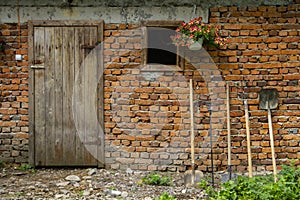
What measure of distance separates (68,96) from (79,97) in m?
0.16

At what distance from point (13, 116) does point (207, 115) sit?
2836 mm

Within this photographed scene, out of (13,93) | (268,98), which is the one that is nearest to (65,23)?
(13,93)

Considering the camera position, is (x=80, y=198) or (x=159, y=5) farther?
(x=159, y=5)

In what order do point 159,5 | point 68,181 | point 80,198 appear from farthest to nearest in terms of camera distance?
1. point 159,5
2. point 68,181
3. point 80,198

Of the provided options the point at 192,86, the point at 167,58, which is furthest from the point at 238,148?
the point at 167,58

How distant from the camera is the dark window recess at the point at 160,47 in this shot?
5387mm

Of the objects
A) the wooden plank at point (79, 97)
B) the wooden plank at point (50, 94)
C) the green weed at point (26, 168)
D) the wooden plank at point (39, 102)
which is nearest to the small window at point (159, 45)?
the wooden plank at point (79, 97)

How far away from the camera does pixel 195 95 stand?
17.7 feet

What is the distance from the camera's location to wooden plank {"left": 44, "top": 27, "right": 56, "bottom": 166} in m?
5.37

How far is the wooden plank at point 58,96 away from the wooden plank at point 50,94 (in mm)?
43

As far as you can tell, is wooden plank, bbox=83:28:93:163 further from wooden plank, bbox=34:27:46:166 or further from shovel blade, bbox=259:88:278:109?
shovel blade, bbox=259:88:278:109

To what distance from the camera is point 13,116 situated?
5.44 m

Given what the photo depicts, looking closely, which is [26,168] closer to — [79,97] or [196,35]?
[79,97]

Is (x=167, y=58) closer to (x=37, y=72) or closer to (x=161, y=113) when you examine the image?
(x=161, y=113)
